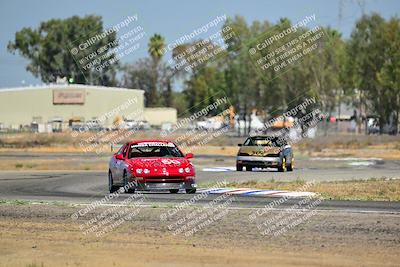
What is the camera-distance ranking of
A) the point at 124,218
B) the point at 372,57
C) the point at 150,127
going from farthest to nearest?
the point at 150,127, the point at 372,57, the point at 124,218

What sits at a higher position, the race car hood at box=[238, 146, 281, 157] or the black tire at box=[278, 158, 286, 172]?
the race car hood at box=[238, 146, 281, 157]

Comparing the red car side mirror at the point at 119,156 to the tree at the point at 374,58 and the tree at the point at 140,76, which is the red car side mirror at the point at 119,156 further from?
the tree at the point at 140,76

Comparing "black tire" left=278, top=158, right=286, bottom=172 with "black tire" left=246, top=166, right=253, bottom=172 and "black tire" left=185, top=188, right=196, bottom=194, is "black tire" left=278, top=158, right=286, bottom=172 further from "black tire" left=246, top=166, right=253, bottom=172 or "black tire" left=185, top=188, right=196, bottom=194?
"black tire" left=185, top=188, right=196, bottom=194

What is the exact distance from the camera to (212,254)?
1198 cm

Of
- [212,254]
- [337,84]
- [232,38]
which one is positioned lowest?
[212,254]

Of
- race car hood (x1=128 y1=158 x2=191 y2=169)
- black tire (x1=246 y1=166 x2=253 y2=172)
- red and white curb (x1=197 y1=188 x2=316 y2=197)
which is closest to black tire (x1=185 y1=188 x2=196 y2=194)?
race car hood (x1=128 y1=158 x2=191 y2=169)

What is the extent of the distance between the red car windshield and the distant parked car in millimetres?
11127

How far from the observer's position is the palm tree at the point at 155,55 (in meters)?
134

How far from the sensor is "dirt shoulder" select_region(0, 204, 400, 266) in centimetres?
1145

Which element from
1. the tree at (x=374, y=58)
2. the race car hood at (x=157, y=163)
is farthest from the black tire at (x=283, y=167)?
the tree at (x=374, y=58)

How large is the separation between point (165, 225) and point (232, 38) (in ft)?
263

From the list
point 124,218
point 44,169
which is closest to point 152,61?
point 44,169

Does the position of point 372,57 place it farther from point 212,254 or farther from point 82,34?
point 212,254

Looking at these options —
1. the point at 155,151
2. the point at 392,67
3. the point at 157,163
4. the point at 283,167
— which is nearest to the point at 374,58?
the point at 392,67
